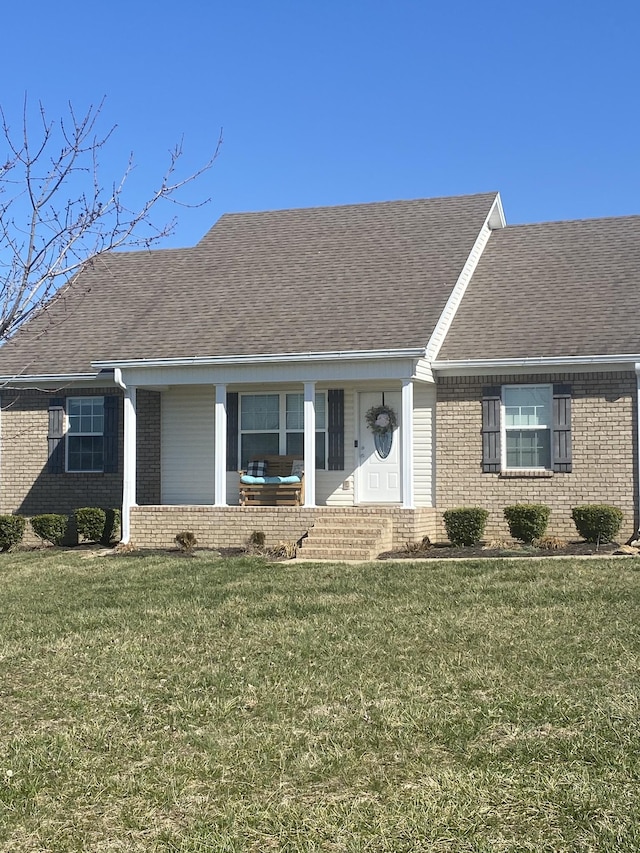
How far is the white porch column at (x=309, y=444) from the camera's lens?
17694mm

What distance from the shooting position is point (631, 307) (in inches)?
711

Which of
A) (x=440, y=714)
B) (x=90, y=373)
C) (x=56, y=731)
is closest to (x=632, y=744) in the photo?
(x=440, y=714)

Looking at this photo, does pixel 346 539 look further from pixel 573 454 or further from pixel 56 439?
pixel 56 439

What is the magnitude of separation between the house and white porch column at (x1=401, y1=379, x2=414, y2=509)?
0.04 m

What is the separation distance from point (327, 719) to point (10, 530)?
13.3m

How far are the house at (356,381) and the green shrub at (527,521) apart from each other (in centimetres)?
70

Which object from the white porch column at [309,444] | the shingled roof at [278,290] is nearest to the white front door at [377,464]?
the white porch column at [309,444]

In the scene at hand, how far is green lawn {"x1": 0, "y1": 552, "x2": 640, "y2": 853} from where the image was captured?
567 centimetres

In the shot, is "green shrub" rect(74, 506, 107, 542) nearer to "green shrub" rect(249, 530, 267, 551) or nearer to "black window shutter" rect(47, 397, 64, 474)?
"black window shutter" rect(47, 397, 64, 474)

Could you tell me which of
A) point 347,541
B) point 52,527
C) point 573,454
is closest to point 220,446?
point 347,541

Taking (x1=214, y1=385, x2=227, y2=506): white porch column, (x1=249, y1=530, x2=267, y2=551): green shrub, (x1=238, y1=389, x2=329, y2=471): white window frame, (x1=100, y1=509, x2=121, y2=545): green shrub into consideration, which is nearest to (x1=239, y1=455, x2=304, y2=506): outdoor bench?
(x1=238, y1=389, x2=329, y2=471): white window frame

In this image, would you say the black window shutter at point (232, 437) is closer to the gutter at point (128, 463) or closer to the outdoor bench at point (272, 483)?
the outdoor bench at point (272, 483)

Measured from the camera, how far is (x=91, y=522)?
19141 mm

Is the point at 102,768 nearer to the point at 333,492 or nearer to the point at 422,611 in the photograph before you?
the point at 422,611
